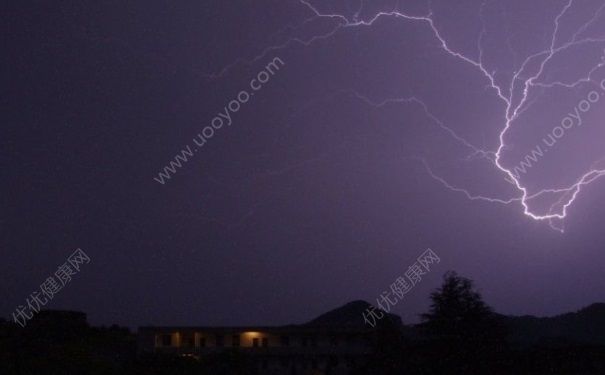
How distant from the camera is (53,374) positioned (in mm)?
17172

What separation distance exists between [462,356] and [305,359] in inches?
696

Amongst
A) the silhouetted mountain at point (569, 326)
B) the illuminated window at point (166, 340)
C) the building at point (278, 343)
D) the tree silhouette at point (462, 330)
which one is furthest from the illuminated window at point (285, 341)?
the silhouetted mountain at point (569, 326)

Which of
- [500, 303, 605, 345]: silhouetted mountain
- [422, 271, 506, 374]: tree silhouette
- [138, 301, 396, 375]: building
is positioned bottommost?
[422, 271, 506, 374]: tree silhouette

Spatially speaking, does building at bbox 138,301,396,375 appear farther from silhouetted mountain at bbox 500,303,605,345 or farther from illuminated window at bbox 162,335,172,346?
silhouetted mountain at bbox 500,303,605,345

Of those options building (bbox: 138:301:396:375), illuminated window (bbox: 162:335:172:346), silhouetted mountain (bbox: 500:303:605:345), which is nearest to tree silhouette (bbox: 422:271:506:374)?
building (bbox: 138:301:396:375)

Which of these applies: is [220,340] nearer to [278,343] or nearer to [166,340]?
[166,340]

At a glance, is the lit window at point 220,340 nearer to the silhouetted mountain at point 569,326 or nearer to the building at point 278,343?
the building at point 278,343

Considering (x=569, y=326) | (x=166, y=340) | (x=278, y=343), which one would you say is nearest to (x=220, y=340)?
(x=166, y=340)

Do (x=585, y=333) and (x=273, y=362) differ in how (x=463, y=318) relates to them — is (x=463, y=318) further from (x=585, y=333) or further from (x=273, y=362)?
(x=585, y=333)

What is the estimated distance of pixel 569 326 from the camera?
63094 millimetres

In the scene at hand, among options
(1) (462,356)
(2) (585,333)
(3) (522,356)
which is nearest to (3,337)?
(1) (462,356)

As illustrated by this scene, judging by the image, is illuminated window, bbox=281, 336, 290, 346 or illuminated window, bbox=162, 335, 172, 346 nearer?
illuminated window, bbox=162, 335, 172, 346

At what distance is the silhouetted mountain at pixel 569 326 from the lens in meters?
57.8

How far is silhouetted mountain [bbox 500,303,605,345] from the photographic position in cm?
5781
